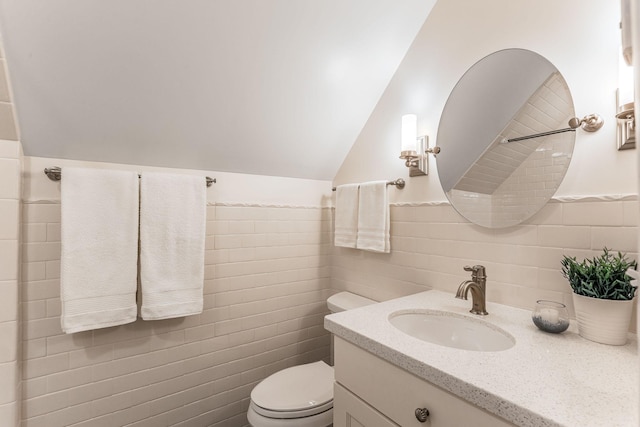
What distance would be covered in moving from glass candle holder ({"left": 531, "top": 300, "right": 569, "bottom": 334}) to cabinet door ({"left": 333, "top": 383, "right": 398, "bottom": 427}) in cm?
52

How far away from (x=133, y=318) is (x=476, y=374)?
4.41 ft

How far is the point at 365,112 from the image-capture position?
1744 mm

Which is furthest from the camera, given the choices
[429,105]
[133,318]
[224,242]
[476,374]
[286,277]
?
[286,277]

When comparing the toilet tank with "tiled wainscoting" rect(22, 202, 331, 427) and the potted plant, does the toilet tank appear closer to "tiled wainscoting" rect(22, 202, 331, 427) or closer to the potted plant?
"tiled wainscoting" rect(22, 202, 331, 427)

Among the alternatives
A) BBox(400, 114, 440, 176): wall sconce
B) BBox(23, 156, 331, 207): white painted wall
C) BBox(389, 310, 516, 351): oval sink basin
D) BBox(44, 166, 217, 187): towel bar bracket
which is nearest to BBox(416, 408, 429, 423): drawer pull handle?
BBox(389, 310, 516, 351): oval sink basin

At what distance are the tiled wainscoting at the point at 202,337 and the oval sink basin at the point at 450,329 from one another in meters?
0.94

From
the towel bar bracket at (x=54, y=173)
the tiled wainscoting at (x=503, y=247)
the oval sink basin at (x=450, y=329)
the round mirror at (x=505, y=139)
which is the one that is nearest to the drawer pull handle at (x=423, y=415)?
the oval sink basin at (x=450, y=329)

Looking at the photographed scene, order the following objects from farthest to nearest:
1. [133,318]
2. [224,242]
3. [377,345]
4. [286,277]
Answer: [286,277], [224,242], [133,318], [377,345]

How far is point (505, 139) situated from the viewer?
3.89ft

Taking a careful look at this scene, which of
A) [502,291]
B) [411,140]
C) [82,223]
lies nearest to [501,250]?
[502,291]

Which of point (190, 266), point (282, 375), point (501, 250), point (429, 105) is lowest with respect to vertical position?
point (282, 375)

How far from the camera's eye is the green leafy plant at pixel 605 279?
31.1 inches

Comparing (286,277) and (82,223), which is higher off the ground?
(82,223)

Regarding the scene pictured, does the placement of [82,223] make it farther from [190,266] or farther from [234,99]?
[234,99]
